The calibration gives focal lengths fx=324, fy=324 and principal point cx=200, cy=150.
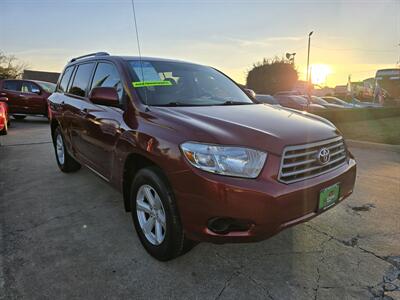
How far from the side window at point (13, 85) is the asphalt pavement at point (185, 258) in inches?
394

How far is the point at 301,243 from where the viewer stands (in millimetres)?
3025

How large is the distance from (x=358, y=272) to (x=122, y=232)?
7.02 ft

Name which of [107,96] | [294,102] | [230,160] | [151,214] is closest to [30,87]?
[107,96]

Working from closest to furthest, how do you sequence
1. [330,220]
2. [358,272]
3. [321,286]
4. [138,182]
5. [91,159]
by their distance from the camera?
1. [321,286]
2. [358,272]
3. [138,182]
4. [330,220]
5. [91,159]

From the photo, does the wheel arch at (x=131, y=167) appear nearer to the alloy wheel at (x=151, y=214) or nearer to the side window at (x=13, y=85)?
the alloy wheel at (x=151, y=214)

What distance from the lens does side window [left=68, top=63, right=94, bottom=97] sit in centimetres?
408

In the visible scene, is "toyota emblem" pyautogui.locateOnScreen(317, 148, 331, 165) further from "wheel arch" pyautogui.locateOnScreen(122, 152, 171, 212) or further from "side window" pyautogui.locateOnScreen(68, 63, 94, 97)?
"side window" pyautogui.locateOnScreen(68, 63, 94, 97)

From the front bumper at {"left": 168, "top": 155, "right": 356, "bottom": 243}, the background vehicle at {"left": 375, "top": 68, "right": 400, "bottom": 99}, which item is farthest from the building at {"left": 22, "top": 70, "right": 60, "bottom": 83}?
the front bumper at {"left": 168, "top": 155, "right": 356, "bottom": 243}

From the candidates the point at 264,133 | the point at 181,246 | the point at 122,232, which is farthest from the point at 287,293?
the point at 122,232

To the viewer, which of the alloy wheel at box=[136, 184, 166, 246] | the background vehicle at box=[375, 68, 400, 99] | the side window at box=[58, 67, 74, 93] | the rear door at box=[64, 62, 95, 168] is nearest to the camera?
the alloy wheel at box=[136, 184, 166, 246]

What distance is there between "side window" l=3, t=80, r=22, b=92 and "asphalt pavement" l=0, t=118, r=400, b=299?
1002cm

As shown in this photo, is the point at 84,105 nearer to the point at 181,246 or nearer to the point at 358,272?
the point at 181,246

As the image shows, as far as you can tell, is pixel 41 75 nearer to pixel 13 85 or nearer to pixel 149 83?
pixel 13 85

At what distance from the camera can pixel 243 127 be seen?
7.87ft
